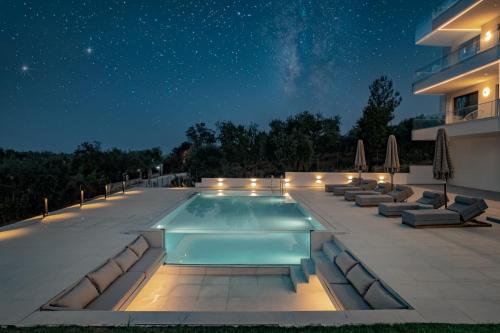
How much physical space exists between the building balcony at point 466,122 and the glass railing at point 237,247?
32.8ft

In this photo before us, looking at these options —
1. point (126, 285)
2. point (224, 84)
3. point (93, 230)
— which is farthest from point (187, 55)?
point (126, 285)

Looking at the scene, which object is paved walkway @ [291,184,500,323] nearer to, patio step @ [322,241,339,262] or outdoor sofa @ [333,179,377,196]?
patio step @ [322,241,339,262]

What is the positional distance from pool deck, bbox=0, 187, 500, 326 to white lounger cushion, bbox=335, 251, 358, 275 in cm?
26

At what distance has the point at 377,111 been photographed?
2141 cm

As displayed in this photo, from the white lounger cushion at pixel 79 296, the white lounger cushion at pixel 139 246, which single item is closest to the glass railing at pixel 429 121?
the white lounger cushion at pixel 139 246

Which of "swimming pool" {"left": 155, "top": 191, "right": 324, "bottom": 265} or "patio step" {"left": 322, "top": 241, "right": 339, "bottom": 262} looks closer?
"patio step" {"left": 322, "top": 241, "right": 339, "bottom": 262}

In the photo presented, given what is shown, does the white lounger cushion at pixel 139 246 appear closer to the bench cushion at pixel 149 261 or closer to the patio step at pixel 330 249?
the bench cushion at pixel 149 261

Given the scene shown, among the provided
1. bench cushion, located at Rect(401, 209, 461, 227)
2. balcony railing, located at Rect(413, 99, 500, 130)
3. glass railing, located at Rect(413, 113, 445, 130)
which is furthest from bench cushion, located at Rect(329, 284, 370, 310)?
glass railing, located at Rect(413, 113, 445, 130)

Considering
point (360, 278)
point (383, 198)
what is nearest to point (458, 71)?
point (383, 198)

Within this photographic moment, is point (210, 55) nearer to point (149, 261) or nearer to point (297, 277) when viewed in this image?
point (149, 261)

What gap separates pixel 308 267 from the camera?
6.13 m

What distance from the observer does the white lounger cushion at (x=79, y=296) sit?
13.0ft

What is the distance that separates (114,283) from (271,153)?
770 inches

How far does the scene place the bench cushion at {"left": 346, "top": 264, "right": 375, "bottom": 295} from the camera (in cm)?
446
